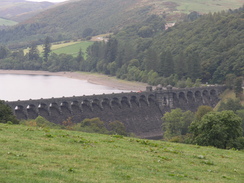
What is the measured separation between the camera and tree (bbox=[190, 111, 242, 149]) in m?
53.1

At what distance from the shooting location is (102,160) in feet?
93.3

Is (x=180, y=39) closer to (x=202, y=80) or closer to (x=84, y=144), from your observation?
(x=202, y=80)

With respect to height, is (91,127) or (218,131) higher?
(218,131)

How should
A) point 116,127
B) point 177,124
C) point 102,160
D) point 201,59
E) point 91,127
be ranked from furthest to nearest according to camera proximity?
1. point 201,59
2. point 177,124
3. point 116,127
4. point 91,127
5. point 102,160

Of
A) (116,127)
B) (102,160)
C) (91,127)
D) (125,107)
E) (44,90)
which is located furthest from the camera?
(44,90)

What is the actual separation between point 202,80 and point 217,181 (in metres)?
141

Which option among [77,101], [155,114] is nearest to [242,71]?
[155,114]

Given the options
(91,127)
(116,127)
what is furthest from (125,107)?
(91,127)

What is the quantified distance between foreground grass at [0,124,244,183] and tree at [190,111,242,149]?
45.0 feet

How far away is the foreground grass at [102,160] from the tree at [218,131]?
13729 millimetres

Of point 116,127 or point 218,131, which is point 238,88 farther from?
point 218,131

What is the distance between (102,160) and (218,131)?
27497 mm

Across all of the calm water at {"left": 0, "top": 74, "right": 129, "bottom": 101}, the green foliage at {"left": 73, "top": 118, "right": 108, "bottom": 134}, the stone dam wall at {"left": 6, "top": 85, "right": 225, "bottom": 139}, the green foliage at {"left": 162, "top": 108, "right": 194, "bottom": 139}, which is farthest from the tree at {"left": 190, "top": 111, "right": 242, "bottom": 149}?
the calm water at {"left": 0, "top": 74, "right": 129, "bottom": 101}

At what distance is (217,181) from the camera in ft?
87.9
